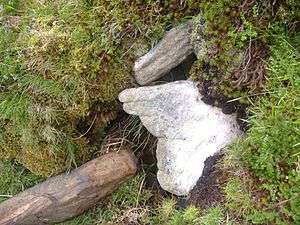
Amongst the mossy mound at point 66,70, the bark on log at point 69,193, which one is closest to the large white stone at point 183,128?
the mossy mound at point 66,70

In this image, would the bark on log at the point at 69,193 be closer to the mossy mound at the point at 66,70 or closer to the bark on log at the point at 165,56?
the mossy mound at the point at 66,70

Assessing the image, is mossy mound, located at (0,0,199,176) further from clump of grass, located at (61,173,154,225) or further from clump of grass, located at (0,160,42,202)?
clump of grass, located at (61,173,154,225)

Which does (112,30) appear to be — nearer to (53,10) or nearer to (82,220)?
(53,10)

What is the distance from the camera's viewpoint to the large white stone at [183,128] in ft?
11.5

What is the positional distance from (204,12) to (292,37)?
1.98 feet

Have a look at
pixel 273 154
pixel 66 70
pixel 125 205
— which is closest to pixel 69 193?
pixel 125 205

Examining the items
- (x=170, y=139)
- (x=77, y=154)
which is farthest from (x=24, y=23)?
(x=170, y=139)

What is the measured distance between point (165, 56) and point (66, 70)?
2.47ft

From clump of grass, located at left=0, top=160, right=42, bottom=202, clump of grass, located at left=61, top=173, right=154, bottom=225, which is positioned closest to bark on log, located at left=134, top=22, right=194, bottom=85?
clump of grass, located at left=61, top=173, right=154, bottom=225

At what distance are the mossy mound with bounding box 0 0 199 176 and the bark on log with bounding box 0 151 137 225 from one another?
0.15 m

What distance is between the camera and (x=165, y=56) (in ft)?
11.8

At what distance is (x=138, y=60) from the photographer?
3678mm

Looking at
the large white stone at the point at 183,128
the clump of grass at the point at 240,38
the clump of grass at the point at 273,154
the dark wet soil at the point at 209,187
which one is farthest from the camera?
the large white stone at the point at 183,128

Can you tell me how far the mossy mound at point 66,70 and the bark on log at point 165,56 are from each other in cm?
7
